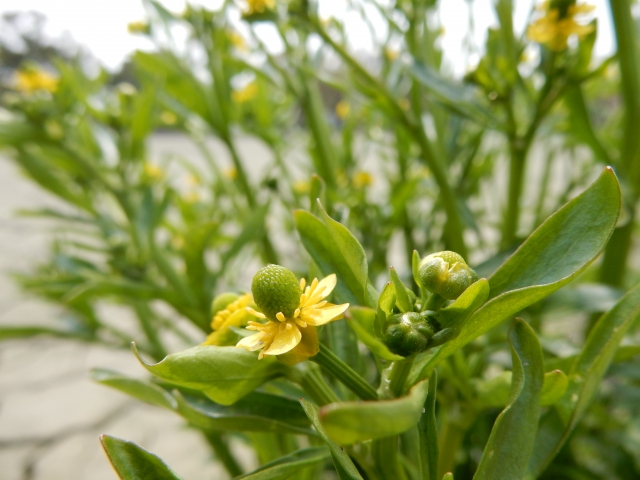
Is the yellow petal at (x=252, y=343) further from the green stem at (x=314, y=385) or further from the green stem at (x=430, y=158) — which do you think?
the green stem at (x=430, y=158)

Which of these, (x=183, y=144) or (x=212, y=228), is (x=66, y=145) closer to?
(x=212, y=228)

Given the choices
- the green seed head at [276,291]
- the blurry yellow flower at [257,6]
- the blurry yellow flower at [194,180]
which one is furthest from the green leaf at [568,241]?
the blurry yellow flower at [194,180]

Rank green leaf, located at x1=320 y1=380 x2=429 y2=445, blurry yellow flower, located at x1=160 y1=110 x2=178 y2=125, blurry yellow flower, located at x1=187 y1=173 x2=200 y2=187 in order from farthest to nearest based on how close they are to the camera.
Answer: blurry yellow flower, located at x1=187 y1=173 x2=200 y2=187
blurry yellow flower, located at x1=160 y1=110 x2=178 y2=125
green leaf, located at x1=320 y1=380 x2=429 y2=445

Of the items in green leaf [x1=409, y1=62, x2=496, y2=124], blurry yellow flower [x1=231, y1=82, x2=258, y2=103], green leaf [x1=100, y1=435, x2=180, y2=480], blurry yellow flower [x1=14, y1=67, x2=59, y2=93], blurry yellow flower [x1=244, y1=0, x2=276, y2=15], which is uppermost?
blurry yellow flower [x1=14, y1=67, x2=59, y2=93]

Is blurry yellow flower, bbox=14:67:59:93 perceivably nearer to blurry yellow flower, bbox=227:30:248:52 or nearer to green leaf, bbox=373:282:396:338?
blurry yellow flower, bbox=227:30:248:52

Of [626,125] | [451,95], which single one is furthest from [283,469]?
[626,125]

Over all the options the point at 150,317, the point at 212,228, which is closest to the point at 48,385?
the point at 150,317

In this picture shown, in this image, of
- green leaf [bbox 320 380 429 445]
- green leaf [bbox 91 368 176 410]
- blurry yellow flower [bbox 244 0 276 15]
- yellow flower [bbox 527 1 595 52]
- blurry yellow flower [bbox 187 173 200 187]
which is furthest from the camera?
blurry yellow flower [bbox 187 173 200 187]

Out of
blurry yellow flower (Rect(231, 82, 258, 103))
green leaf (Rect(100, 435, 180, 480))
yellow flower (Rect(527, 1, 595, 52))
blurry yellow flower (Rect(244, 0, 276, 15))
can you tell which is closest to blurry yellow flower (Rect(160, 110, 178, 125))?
blurry yellow flower (Rect(231, 82, 258, 103))
